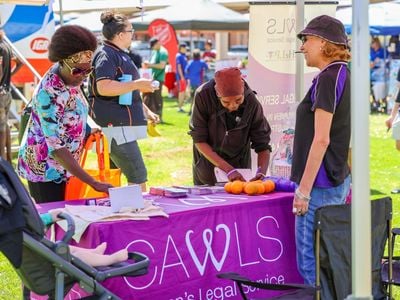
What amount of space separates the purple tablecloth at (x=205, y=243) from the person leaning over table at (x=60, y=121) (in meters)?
0.26

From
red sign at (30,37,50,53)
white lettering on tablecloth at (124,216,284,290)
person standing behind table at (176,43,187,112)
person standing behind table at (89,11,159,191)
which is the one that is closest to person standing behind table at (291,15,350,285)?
white lettering on tablecloth at (124,216,284,290)

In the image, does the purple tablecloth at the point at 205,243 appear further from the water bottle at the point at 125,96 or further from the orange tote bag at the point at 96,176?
the water bottle at the point at 125,96

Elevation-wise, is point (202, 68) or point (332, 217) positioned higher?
point (202, 68)

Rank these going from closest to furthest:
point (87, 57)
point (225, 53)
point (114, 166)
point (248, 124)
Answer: point (87, 57) → point (248, 124) → point (114, 166) → point (225, 53)

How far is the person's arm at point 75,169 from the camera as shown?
4.09 m

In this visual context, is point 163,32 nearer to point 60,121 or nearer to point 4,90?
point 4,90

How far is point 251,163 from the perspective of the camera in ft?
17.4

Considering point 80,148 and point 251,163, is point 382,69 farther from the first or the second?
point 80,148

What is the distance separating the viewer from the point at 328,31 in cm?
386

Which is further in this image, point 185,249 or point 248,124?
point 248,124

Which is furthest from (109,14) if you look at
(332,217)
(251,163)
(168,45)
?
(168,45)

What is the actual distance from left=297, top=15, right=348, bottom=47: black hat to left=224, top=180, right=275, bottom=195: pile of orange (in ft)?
3.13

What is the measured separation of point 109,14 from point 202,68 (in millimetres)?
14704

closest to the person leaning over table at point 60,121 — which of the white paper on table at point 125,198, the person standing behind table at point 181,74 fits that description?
the white paper on table at point 125,198
